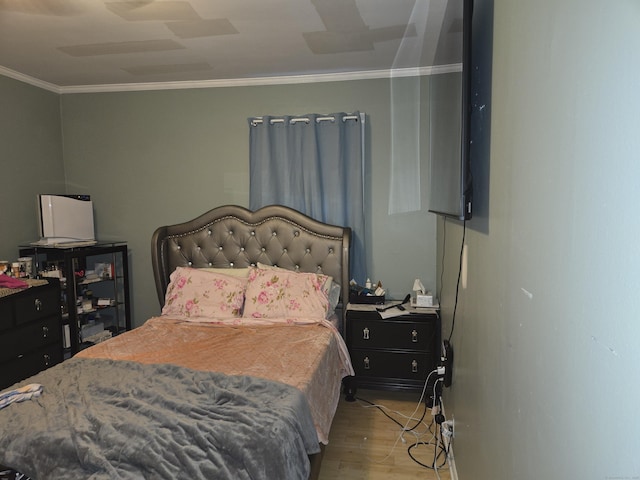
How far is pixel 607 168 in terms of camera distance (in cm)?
57

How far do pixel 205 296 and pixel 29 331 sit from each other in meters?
1.18

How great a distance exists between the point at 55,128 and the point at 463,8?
3.66m

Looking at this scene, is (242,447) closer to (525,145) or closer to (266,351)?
(266,351)

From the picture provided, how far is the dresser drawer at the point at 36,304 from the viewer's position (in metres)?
2.71

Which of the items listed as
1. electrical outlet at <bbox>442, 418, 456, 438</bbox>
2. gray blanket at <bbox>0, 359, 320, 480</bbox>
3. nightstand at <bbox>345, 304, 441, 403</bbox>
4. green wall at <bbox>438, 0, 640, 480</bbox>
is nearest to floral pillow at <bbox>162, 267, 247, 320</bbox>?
nightstand at <bbox>345, 304, 441, 403</bbox>

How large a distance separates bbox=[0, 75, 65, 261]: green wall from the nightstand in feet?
8.90

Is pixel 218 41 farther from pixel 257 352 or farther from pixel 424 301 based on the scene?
pixel 424 301

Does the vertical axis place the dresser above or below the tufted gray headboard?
below

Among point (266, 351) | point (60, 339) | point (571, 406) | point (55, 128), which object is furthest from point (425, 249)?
point (55, 128)

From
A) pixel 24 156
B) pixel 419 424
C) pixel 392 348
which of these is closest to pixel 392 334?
pixel 392 348

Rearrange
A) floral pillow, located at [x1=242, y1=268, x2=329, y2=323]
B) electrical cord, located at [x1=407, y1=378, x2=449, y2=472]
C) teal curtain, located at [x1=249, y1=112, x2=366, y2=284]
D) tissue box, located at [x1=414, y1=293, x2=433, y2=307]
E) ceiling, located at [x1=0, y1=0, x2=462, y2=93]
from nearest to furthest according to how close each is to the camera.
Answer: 1. ceiling, located at [x1=0, y1=0, x2=462, y2=93]
2. electrical cord, located at [x1=407, y1=378, x2=449, y2=472]
3. floral pillow, located at [x1=242, y1=268, x2=329, y2=323]
4. tissue box, located at [x1=414, y1=293, x2=433, y2=307]
5. teal curtain, located at [x1=249, y1=112, x2=366, y2=284]

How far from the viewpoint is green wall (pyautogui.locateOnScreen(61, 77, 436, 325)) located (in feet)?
10.6

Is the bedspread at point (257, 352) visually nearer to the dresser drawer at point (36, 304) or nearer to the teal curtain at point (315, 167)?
the dresser drawer at point (36, 304)

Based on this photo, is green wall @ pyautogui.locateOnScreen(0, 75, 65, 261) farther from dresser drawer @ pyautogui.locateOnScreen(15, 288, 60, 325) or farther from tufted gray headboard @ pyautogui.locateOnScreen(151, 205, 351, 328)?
tufted gray headboard @ pyautogui.locateOnScreen(151, 205, 351, 328)
